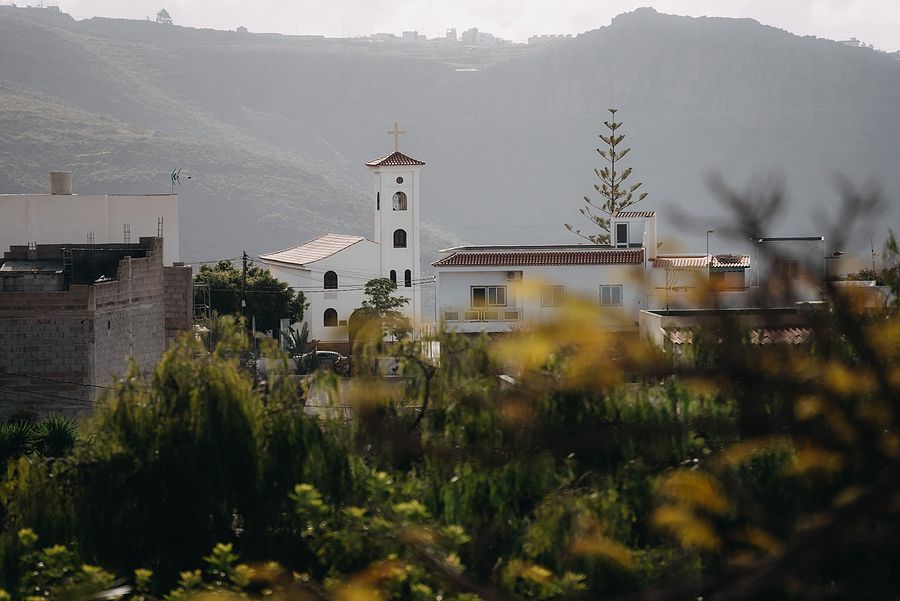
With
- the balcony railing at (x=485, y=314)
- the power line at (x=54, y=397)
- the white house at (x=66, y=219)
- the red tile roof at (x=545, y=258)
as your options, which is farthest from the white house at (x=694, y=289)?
the white house at (x=66, y=219)

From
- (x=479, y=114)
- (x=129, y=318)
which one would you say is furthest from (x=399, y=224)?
(x=479, y=114)

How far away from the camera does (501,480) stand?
7859 mm

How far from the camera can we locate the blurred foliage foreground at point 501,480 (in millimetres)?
3014

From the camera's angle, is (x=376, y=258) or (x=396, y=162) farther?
(x=396, y=162)

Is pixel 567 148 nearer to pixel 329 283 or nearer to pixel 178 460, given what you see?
pixel 329 283

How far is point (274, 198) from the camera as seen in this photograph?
401 ft

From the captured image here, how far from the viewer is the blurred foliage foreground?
301cm

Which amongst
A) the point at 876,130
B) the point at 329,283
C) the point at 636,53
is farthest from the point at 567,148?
the point at 329,283

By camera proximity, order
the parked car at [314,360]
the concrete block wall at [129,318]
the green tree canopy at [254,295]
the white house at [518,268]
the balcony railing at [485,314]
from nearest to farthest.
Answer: the concrete block wall at [129,318] < the balcony railing at [485,314] < the white house at [518,268] < the parked car at [314,360] < the green tree canopy at [254,295]

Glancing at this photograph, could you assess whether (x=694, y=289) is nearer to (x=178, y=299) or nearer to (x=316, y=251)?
(x=178, y=299)

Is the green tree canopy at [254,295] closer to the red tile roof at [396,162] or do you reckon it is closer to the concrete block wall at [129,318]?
the red tile roof at [396,162]

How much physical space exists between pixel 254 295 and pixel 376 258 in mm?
10435

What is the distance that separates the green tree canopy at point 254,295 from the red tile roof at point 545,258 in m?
11.0

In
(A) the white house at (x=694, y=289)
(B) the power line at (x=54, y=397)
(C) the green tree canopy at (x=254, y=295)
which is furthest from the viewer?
(C) the green tree canopy at (x=254, y=295)
